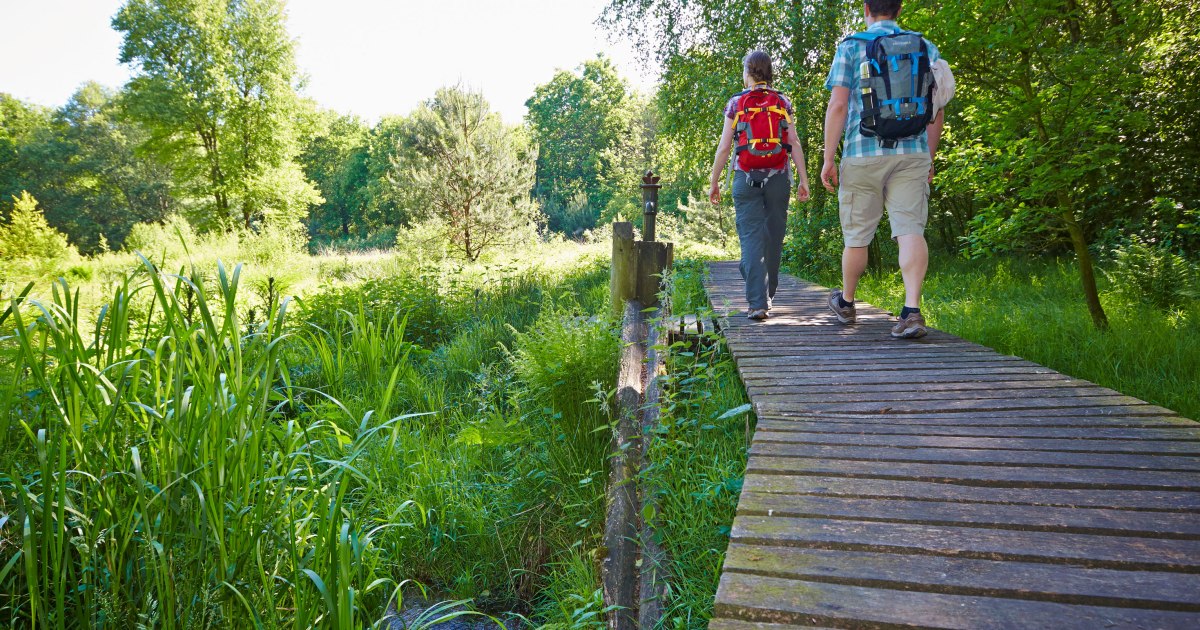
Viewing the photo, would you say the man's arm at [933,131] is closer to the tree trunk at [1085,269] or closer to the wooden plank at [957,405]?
the wooden plank at [957,405]

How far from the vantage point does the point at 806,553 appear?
160 cm

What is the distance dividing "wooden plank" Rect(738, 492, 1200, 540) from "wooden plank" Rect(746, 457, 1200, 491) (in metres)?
0.17

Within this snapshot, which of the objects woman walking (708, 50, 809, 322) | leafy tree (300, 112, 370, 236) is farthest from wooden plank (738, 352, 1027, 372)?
leafy tree (300, 112, 370, 236)

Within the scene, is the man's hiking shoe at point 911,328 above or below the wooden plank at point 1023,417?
above

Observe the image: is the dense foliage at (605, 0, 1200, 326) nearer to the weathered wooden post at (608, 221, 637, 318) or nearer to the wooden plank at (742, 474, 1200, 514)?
the weathered wooden post at (608, 221, 637, 318)

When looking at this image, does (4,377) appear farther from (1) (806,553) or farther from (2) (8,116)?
(2) (8,116)

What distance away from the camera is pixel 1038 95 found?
16.1ft

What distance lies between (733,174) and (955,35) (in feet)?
6.94

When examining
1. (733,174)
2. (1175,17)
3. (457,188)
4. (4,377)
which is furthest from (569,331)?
(457,188)

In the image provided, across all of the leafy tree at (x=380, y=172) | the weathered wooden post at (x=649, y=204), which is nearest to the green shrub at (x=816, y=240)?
the weathered wooden post at (x=649, y=204)

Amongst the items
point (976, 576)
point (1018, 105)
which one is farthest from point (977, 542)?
point (1018, 105)

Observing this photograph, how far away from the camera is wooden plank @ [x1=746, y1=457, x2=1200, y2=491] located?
1.91m

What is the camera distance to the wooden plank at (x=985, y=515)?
5.41ft

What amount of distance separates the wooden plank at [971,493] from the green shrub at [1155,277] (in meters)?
4.95
